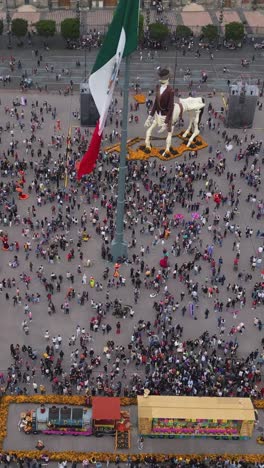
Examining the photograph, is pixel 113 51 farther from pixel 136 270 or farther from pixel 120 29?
pixel 136 270

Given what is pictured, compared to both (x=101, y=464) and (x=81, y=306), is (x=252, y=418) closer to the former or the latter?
(x=101, y=464)

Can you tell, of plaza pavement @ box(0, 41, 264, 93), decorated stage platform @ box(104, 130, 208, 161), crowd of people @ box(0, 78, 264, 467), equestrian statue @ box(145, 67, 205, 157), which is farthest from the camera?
plaza pavement @ box(0, 41, 264, 93)

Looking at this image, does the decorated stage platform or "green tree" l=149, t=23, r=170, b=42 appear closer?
the decorated stage platform

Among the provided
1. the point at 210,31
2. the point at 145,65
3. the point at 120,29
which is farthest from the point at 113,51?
the point at 210,31

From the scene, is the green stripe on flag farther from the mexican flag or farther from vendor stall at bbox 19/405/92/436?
vendor stall at bbox 19/405/92/436

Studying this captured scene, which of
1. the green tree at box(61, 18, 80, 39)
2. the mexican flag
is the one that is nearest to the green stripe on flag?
the mexican flag

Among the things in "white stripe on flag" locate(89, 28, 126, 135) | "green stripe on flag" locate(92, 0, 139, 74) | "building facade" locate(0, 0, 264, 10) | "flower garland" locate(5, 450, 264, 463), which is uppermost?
"building facade" locate(0, 0, 264, 10)
